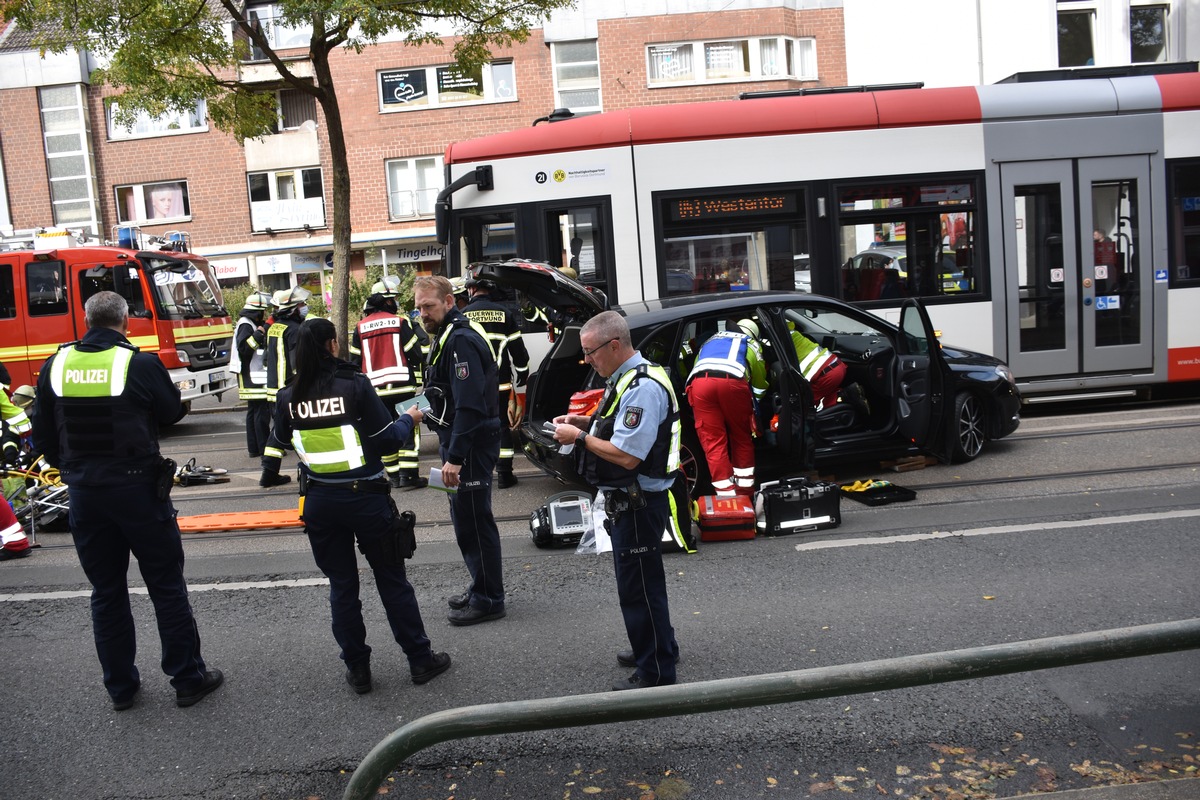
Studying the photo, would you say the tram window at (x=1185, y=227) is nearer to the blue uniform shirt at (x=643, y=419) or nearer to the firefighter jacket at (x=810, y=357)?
the firefighter jacket at (x=810, y=357)

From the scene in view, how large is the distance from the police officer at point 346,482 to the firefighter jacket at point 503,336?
13.5 ft

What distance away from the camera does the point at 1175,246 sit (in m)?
11.4

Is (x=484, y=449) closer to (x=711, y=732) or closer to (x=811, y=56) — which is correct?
(x=711, y=732)

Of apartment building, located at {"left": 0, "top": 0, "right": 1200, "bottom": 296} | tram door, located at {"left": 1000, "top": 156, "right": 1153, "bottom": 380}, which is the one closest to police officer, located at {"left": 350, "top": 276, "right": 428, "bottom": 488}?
tram door, located at {"left": 1000, "top": 156, "right": 1153, "bottom": 380}

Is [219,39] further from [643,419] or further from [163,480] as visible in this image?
[643,419]

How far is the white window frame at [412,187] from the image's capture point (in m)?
30.2

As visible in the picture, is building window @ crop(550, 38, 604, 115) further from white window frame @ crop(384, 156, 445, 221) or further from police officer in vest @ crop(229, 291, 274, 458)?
police officer in vest @ crop(229, 291, 274, 458)

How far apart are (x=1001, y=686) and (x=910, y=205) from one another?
24.2 ft

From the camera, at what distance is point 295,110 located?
31828mm

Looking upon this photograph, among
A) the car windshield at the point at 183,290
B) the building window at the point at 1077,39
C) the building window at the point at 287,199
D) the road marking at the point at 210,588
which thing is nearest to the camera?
the road marking at the point at 210,588

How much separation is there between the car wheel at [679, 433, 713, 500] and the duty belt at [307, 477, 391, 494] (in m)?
3.31

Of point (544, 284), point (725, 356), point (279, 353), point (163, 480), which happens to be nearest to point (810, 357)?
point (725, 356)

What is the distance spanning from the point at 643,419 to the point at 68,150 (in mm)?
32796

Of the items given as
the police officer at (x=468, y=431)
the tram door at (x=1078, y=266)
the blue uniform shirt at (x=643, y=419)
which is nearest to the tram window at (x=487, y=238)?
the police officer at (x=468, y=431)
